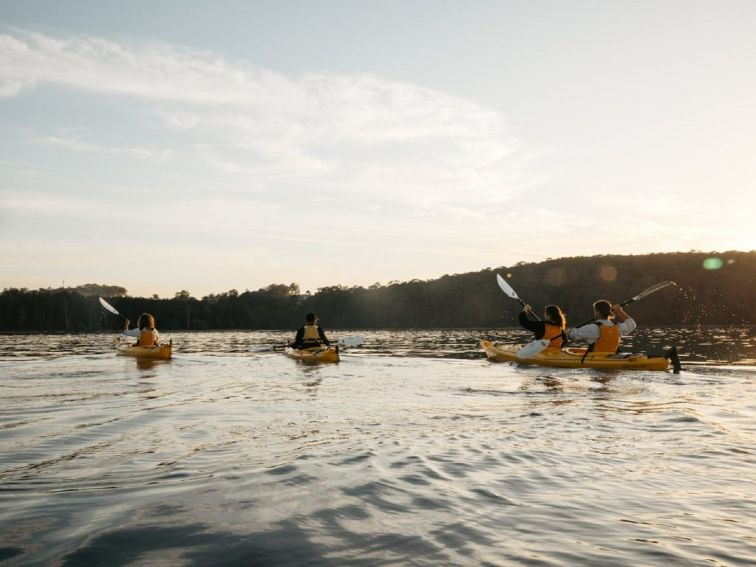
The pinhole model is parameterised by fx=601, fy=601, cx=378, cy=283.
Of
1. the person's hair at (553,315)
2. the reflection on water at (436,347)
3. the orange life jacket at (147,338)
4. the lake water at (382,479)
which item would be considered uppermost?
the person's hair at (553,315)

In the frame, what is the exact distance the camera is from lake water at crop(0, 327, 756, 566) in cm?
392

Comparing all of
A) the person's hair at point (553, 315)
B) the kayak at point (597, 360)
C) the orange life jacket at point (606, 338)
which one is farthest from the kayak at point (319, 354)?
the orange life jacket at point (606, 338)

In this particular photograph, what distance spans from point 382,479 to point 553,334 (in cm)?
1267

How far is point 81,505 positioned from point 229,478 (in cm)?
130

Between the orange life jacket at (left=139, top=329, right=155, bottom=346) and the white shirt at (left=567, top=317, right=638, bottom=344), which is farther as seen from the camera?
the orange life jacket at (left=139, top=329, right=155, bottom=346)

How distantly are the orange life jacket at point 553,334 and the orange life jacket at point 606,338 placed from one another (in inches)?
47.3

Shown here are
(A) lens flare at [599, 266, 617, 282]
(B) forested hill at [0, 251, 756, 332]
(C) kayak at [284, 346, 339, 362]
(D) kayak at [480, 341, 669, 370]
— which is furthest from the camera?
(A) lens flare at [599, 266, 617, 282]

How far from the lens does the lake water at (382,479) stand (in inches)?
154

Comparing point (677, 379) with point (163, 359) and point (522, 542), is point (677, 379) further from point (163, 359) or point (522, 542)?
point (163, 359)

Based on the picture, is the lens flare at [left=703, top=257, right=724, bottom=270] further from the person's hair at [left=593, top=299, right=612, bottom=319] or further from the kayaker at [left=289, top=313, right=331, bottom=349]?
the kayaker at [left=289, top=313, right=331, bottom=349]

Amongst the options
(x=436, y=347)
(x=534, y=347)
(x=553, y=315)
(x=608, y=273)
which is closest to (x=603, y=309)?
(x=553, y=315)

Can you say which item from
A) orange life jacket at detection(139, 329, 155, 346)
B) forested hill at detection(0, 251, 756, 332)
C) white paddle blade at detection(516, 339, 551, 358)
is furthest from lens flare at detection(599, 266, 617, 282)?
orange life jacket at detection(139, 329, 155, 346)

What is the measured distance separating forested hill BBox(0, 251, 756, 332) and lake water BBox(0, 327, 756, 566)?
82.8 metres

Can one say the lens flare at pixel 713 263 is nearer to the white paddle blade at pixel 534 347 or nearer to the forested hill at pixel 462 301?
the forested hill at pixel 462 301
